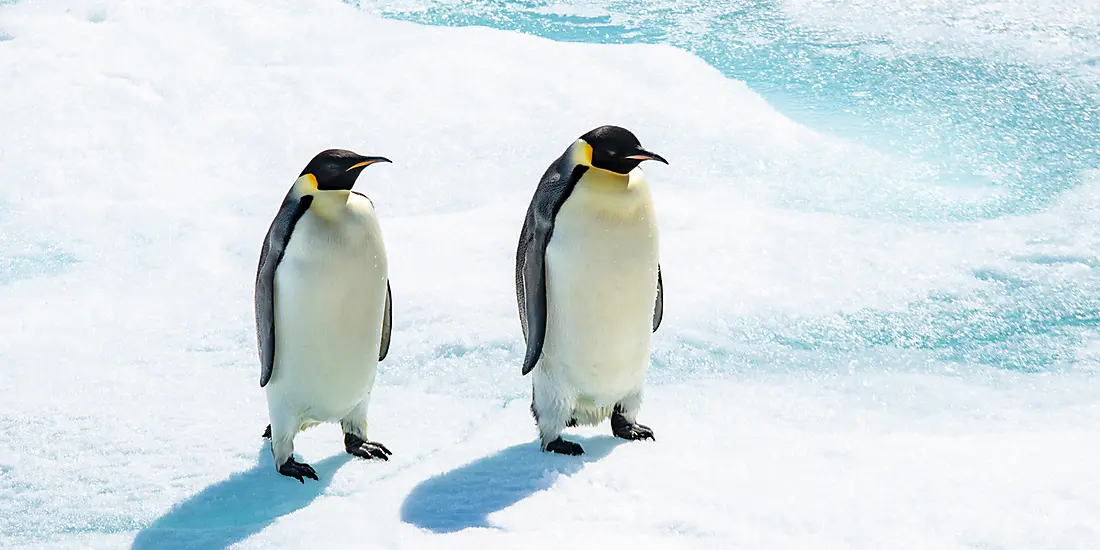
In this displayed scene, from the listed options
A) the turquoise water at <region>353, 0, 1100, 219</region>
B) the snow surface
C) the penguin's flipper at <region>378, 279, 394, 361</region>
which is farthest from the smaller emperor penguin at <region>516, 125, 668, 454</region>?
the turquoise water at <region>353, 0, 1100, 219</region>

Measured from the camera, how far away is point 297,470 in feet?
8.80

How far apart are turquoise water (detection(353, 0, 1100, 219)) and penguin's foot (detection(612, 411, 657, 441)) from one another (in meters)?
2.59

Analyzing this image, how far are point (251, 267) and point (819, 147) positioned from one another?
2.86 meters

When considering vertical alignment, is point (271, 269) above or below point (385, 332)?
above

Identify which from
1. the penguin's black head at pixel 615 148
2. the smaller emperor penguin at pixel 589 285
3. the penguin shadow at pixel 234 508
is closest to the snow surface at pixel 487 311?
the penguin shadow at pixel 234 508

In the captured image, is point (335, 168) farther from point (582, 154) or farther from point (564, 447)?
point (564, 447)

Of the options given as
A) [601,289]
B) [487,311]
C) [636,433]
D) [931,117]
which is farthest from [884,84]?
[601,289]

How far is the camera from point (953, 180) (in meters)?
5.49

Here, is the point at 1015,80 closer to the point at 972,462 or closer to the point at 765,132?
the point at 765,132

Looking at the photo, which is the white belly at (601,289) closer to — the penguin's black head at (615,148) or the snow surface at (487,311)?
the penguin's black head at (615,148)

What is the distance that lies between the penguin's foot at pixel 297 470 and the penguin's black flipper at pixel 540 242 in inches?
23.1

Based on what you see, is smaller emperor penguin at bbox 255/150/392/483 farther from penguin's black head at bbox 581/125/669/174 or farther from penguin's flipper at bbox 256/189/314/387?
penguin's black head at bbox 581/125/669/174

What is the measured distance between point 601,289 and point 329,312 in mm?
647

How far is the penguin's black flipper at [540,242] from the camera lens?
8.52 ft
